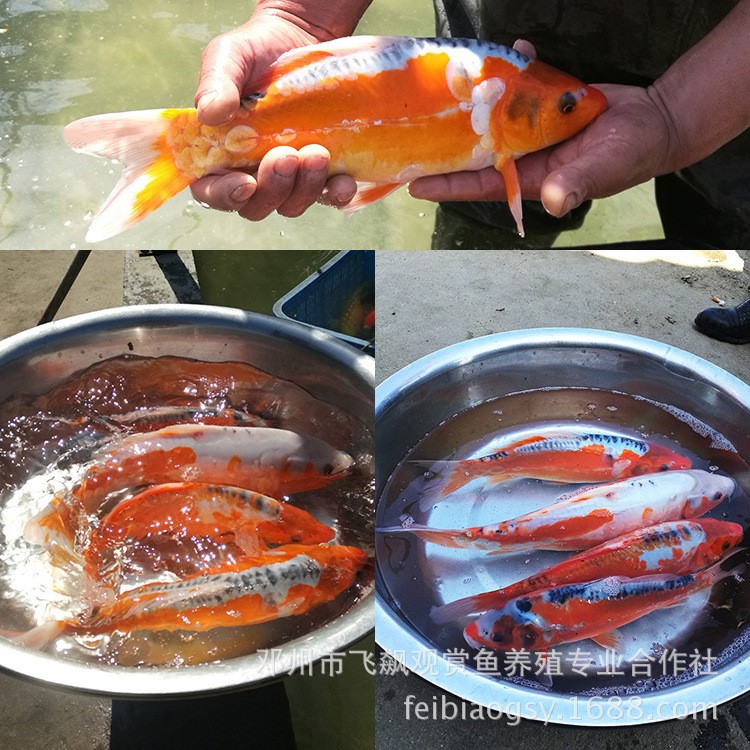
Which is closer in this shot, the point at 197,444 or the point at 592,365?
the point at 197,444

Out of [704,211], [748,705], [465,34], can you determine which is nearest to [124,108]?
[465,34]

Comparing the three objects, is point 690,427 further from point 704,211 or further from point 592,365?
point 704,211

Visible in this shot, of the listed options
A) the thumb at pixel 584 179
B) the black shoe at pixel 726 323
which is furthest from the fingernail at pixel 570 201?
the black shoe at pixel 726 323

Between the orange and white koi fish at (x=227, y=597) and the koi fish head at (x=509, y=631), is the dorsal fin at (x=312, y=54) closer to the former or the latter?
the orange and white koi fish at (x=227, y=597)

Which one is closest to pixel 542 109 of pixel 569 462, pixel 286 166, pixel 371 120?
pixel 371 120

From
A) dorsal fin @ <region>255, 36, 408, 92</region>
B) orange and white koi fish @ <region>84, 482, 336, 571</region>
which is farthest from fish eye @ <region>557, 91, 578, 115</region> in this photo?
orange and white koi fish @ <region>84, 482, 336, 571</region>

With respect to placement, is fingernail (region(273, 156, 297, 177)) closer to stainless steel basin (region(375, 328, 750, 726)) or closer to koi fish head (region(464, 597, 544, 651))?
stainless steel basin (region(375, 328, 750, 726))

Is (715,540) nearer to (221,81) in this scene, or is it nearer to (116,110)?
(221,81)
